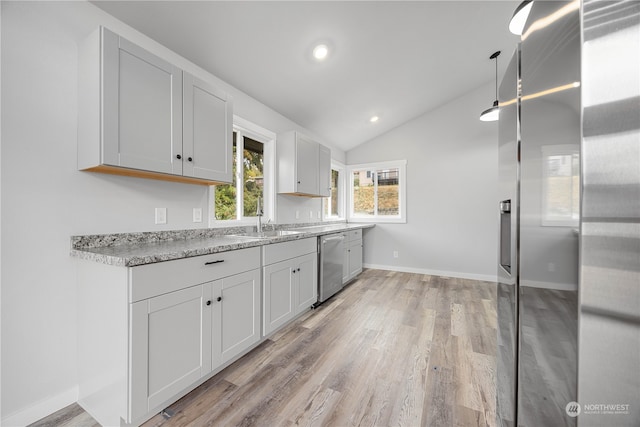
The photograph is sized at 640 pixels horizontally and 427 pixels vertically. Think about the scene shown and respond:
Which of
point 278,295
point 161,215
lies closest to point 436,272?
point 278,295

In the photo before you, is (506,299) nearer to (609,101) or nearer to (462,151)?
(609,101)

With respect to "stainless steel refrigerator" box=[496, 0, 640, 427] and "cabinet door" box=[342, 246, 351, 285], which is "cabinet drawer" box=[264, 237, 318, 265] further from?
"stainless steel refrigerator" box=[496, 0, 640, 427]

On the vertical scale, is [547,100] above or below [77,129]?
below

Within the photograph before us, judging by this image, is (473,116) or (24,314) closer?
(24,314)

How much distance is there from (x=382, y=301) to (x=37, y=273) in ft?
10.3

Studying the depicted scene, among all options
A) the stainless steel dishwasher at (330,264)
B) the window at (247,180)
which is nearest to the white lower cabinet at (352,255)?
the stainless steel dishwasher at (330,264)

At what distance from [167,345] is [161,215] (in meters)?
1.02

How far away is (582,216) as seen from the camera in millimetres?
489

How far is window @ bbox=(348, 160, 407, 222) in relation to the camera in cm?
492

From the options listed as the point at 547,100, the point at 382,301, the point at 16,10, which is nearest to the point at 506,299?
the point at 547,100

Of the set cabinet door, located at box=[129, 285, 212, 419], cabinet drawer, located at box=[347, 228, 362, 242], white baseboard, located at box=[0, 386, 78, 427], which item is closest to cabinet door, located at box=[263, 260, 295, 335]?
cabinet door, located at box=[129, 285, 212, 419]

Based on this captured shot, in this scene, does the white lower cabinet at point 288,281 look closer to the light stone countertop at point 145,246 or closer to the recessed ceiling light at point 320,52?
the light stone countertop at point 145,246

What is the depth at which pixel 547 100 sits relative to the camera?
628mm

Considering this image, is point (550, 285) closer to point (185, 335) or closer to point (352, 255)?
point (185, 335)
